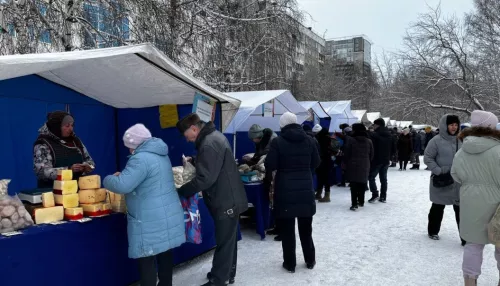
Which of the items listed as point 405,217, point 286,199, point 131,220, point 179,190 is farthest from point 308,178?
point 405,217

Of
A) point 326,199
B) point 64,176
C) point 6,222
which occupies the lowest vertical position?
point 326,199

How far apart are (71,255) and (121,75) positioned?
1.72 m

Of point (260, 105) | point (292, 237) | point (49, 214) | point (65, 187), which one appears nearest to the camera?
point (49, 214)

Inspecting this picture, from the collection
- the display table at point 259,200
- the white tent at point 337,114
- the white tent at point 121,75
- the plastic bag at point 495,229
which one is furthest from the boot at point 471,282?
the white tent at point 337,114

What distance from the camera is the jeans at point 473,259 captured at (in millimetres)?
2887

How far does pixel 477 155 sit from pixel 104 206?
9.96 feet

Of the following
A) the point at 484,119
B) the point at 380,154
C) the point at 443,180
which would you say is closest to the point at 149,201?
the point at 484,119

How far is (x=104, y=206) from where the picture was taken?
2816 millimetres

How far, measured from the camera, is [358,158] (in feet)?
20.1

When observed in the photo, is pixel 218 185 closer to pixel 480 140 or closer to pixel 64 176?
pixel 64 176

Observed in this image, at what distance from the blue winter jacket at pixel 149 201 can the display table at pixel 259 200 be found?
2134 millimetres

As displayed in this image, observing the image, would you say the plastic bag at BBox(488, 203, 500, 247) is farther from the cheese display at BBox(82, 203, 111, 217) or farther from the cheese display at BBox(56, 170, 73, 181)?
the cheese display at BBox(56, 170, 73, 181)

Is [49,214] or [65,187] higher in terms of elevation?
[65,187]

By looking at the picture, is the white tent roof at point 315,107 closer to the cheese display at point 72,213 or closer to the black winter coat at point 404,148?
the black winter coat at point 404,148
